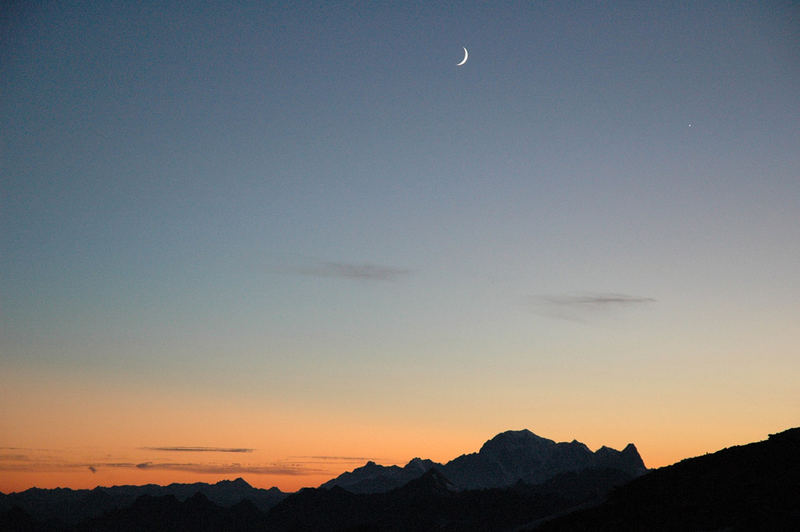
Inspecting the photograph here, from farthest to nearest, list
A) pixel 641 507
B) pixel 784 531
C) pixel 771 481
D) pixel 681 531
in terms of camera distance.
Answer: pixel 641 507 → pixel 771 481 → pixel 681 531 → pixel 784 531

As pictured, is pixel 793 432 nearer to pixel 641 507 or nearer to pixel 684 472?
pixel 684 472

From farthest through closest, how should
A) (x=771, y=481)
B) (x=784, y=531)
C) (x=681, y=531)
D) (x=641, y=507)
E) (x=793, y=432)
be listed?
(x=793, y=432), (x=641, y=507), (x=771, y=481), (x=681, y=531), (x=784, y=531)

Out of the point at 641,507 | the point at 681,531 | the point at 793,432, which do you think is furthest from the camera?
the point at 793,432

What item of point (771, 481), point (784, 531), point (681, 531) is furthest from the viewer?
point (771, 481)

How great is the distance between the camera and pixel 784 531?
42.3 m

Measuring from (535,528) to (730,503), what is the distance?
786 inches

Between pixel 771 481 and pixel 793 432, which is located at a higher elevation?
pixel 793 432

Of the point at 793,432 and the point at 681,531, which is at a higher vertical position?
the point at 793,432

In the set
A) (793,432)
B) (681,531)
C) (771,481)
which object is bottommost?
(681,531)

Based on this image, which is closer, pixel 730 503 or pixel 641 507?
pixel 730 503

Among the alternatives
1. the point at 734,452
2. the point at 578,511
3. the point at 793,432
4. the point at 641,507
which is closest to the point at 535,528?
the point at 578,511

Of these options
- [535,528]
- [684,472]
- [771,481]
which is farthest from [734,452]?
[535,528]

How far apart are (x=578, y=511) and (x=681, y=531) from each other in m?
19.0

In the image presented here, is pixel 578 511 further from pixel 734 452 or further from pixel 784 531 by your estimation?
pixel 784 531
